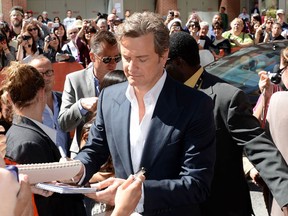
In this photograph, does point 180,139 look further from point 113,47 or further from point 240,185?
point 113,47

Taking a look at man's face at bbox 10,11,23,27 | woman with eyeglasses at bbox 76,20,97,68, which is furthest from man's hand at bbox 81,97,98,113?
man's face at bbox 10,11,23,27

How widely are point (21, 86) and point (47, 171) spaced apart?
4.45ft

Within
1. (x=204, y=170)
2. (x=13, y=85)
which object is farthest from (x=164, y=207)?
(x=13, y=85)

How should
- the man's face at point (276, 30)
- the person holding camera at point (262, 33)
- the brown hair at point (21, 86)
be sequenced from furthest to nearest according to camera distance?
1. the person holding camera at point (262, 33)
2. the man's face at point (276, 30)
3. the brown hair at point (21, 86)

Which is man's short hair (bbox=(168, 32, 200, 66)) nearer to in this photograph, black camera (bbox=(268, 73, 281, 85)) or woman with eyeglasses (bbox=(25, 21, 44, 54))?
black camera (bbox=(268, 73, 281, 85))

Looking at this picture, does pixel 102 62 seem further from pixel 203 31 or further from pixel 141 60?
pixel 203 31

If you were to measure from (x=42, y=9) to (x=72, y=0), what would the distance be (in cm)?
164

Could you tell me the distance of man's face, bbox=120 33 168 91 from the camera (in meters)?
2.47

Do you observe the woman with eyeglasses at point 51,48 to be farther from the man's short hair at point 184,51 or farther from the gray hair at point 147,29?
the gray hair at point 147,29

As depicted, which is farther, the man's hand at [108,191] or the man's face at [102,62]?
the man's face at [102,62]

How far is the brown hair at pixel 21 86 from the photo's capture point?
125 inches

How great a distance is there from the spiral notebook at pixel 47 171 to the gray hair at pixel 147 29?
72cm

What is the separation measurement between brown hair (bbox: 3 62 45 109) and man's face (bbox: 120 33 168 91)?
846 millimetres

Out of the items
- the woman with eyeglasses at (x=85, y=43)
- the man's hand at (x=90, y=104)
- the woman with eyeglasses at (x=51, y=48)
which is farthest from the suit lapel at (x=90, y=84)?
the woman with eyeglasses at (x=85, y=43)
